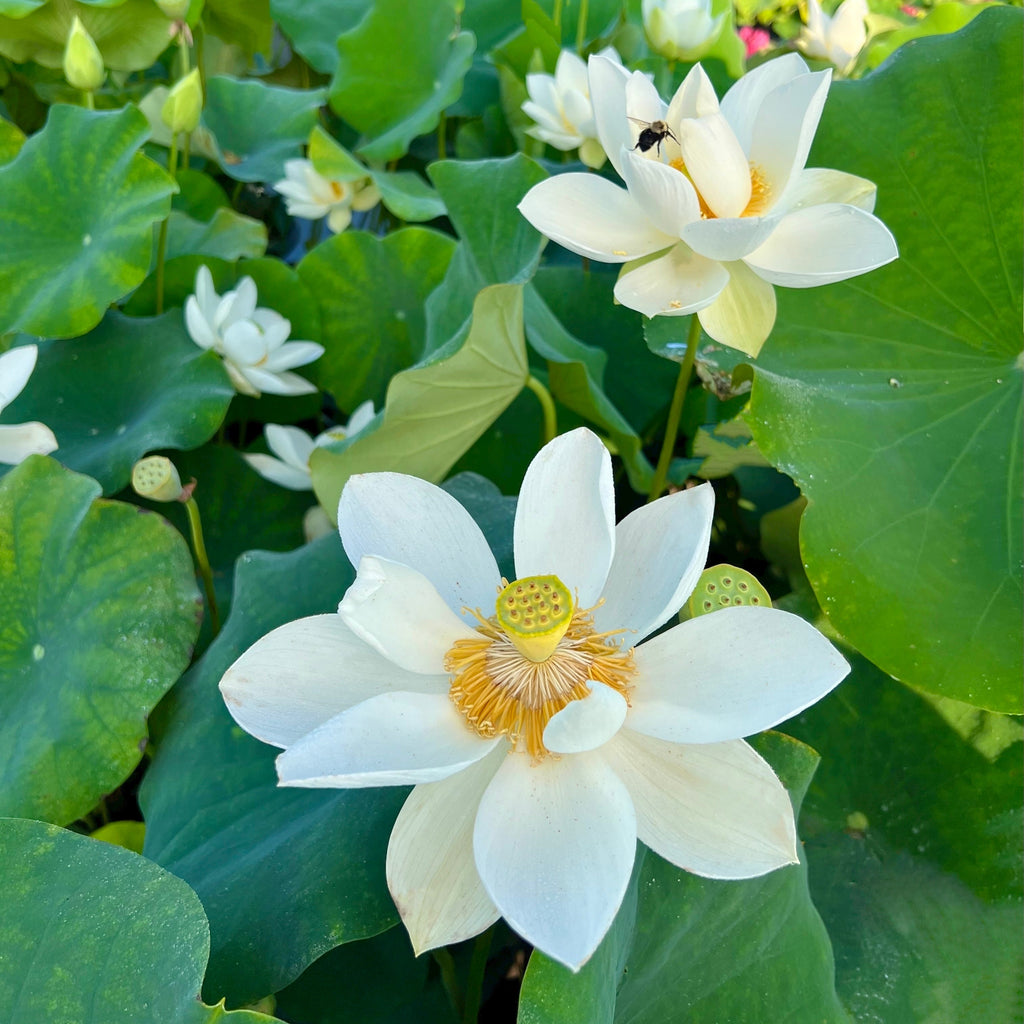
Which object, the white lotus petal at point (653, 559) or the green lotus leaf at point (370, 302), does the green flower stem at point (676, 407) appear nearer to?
the white lotus petal at point (653, 559)

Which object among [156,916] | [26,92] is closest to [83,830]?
[156,916]

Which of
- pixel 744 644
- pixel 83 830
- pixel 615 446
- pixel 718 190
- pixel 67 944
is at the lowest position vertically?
pixel 83 830

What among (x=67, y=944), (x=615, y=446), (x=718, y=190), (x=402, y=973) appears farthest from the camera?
(x=615, y=446)

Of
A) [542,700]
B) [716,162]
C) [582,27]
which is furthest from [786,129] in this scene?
[582,27]

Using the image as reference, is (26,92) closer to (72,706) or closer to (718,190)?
(72,706)

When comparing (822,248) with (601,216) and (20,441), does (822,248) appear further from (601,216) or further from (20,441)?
(20,441)

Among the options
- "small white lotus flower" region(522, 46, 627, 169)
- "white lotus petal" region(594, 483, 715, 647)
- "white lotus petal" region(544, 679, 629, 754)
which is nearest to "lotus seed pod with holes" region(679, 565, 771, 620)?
"white lotus petal" region(594, 483, 715, 647)
